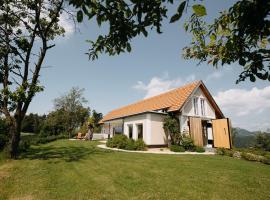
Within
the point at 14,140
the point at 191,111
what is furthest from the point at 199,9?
the point at 191,111

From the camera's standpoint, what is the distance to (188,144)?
18.0m

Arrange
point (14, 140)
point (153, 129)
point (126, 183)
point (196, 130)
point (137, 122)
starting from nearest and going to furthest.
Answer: point (126, 183)
point (14, 140)
point (153, 129)
point (196, 130)
point (137, 122)

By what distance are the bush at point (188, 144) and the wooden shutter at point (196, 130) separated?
1470mm

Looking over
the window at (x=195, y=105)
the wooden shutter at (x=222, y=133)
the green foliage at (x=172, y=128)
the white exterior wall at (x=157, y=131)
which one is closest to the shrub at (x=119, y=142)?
the white exterior wall at (x=157, y=131)

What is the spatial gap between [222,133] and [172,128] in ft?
16.8

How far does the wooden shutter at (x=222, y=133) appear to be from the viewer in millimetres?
19016

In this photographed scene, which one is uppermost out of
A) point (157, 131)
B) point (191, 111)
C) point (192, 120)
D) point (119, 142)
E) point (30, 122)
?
point (30, 122)

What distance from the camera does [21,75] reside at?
1252cm

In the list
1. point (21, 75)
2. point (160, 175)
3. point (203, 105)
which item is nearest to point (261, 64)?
point (160, 175)

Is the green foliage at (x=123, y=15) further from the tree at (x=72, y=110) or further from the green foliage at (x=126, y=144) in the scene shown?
the tree at (x=72, y=110)

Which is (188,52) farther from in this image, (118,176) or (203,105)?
(203,105)

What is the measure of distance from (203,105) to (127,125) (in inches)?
375

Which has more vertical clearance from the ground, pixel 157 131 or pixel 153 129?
pixel 153 129

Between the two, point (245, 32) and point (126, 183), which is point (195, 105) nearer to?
point (126, 183)
